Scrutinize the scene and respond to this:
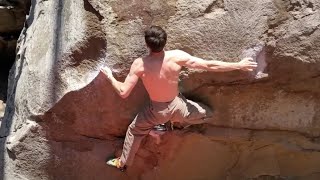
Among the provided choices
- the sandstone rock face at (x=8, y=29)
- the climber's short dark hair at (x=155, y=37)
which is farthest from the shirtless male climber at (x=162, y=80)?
the sandstone rock face at (x=8, y=29)

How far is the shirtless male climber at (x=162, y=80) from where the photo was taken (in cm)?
295

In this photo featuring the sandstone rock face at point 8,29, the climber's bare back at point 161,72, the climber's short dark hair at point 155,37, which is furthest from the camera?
the sandstone rock face at point 8,29

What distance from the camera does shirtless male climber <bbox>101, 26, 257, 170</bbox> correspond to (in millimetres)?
2951

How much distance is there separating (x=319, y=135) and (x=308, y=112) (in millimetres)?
185

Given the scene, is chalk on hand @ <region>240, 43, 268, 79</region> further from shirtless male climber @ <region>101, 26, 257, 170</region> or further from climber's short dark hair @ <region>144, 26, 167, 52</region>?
climber's short dark hair @ <region>144, 26, 167, 52</region>

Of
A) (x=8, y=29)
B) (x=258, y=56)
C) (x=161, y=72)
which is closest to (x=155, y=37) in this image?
(x=161, y=72)

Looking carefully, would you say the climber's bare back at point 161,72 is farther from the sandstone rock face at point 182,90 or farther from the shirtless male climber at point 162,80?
the sandstone rock face at point 182,90

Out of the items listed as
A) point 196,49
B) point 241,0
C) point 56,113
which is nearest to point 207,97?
point 196,49

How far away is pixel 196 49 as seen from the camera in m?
3.07

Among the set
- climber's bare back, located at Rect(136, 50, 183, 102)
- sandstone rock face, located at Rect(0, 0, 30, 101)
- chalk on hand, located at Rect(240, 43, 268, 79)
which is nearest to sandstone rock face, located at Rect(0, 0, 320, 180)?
chalk on hand, located at Rect(240, 43, 268, 79)

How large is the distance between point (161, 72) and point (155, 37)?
8.1 inches

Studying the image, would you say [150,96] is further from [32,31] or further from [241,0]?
[32,31]

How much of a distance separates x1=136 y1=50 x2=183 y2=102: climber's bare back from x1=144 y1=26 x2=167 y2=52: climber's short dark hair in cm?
8

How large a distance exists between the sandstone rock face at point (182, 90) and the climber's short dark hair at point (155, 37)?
19 centimetres
